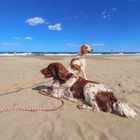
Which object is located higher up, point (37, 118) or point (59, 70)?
point (59, 70)

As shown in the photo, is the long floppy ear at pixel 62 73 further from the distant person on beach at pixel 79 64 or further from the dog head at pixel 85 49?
the dog head at pixel 85 49

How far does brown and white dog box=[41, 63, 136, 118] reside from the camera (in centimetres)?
457

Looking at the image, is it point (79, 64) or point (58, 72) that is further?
point (79, 64)

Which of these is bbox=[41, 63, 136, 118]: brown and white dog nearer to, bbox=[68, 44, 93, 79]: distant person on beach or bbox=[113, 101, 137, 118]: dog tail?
bbox=[113, 101, 137, 118]: dog tail

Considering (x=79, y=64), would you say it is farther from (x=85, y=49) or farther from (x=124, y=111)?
(x=124, y=111)

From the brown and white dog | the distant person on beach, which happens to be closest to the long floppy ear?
the brown and white dog

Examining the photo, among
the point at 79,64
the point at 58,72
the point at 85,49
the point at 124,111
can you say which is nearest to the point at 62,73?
the point at 58,72

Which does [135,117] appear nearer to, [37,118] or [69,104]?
[69,104]

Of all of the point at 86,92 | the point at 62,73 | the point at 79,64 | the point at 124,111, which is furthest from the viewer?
the point at 79,64

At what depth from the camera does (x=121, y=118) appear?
14.3 ft

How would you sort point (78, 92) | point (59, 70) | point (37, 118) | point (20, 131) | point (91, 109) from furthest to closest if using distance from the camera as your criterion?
point (59, 70), point (78, 92), point (91, 109), point (37, 118), point (20, 131)

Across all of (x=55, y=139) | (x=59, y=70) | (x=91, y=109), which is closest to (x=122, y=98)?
(x=91, y=109)

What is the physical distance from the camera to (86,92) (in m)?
4.89

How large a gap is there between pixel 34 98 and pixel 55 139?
240 centimetres
